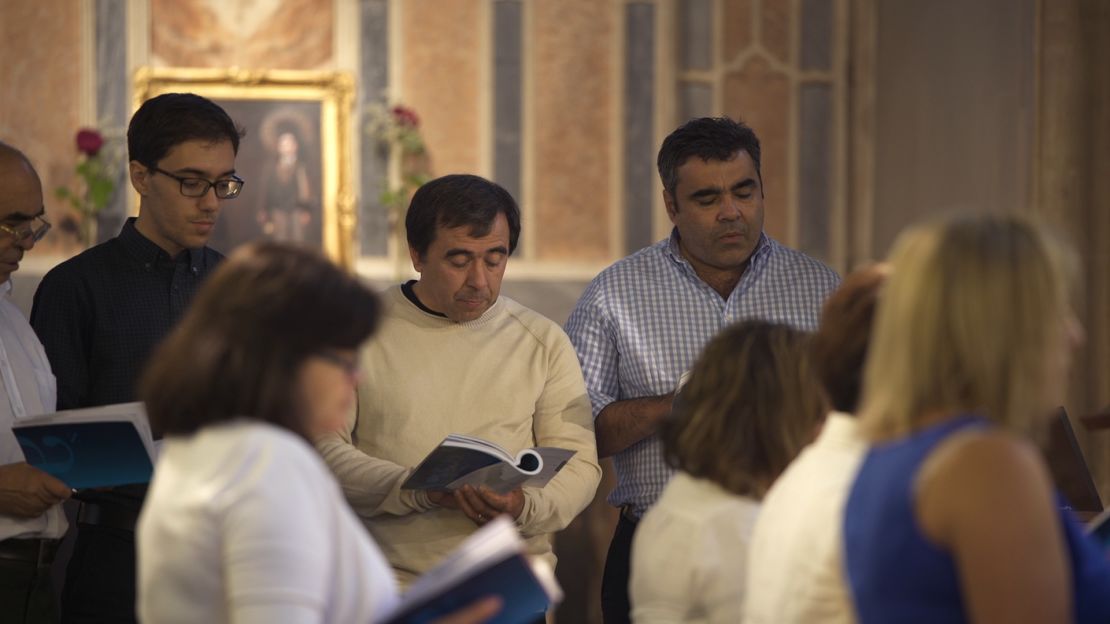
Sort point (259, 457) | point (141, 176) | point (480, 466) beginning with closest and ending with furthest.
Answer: point (259, 457), point (480, 466), point (141, 176)

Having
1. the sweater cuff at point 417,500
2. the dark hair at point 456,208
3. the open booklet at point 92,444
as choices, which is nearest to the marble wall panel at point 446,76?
the dark hair at point 456,208

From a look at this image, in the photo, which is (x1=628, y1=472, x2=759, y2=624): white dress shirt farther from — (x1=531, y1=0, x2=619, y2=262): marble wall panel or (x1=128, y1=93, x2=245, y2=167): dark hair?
(x1=531, y1=0, x2=619, y2=262): marble wall panel

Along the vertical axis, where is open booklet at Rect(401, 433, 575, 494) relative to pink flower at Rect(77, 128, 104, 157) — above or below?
below

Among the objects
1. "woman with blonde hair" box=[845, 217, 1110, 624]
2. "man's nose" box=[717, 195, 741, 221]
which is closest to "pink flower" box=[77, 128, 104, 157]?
"man's nose" box=[717, 195, 741, 221]

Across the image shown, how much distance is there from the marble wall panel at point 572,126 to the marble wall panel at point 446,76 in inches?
12.6

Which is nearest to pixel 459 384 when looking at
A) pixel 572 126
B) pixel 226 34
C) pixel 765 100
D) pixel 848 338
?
pixel 848 338

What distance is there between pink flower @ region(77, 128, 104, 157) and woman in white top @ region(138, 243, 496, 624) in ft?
18.0

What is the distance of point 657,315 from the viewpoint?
11.1 ft

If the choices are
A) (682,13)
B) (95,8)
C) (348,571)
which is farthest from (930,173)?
(348,571)

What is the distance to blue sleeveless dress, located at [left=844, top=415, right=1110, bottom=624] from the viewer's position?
1.49m

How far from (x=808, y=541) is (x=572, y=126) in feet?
18.9

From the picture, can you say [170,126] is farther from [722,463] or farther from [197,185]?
[722,463]

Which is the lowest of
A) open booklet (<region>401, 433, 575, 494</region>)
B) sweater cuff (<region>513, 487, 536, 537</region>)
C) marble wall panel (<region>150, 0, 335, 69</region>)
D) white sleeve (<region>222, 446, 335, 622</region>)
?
sweater cuff (<region>513, 487, 536, 537</region>)

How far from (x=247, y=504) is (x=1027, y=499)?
2.80 ft
